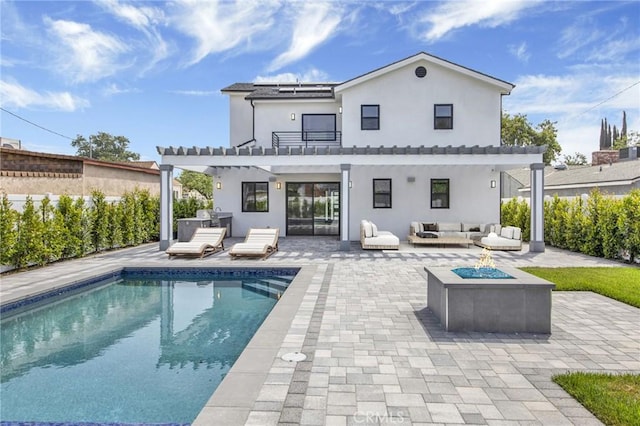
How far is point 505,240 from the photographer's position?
1401 centimetres

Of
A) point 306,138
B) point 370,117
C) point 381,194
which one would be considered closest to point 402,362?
point 381,194

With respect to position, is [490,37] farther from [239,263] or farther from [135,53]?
[135,53]

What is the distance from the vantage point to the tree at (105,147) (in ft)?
212

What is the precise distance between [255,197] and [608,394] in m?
16.3

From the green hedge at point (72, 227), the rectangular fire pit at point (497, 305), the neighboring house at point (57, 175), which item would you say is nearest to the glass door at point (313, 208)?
the green hedge at point (72, 227)

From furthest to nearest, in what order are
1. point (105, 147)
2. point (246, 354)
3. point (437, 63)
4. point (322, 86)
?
point (105, 147) < point (322, 86) < point (437, 63) < point (246, 354)

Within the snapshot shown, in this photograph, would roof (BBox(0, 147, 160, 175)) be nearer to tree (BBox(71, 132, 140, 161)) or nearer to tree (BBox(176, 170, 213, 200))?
tree (BBox(176, 170, 213, 200))

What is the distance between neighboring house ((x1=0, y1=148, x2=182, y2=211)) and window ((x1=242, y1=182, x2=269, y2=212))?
18.6 ft

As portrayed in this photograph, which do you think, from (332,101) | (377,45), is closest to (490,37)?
(377,45)

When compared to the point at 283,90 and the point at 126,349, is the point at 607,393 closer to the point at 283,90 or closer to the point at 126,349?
the point at 126,349

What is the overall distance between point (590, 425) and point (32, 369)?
6536mm

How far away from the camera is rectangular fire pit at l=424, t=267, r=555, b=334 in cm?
549

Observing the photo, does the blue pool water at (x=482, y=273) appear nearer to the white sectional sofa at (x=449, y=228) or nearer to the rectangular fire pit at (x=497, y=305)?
the rectangular fire pit at (x=497, y=305)

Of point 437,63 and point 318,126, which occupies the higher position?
point 437,63
